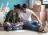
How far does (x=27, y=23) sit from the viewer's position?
1.92 m

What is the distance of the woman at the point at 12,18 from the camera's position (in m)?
1.79

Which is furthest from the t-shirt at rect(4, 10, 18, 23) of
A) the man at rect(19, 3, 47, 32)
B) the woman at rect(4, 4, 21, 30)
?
the man at rect(19, 3, 47, 32)

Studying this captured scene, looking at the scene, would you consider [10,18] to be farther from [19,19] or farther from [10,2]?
[10,2]

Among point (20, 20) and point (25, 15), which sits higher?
point (25, 15)

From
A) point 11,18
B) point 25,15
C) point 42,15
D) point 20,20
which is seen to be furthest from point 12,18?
point 42,15

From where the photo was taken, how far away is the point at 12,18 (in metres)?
1.92

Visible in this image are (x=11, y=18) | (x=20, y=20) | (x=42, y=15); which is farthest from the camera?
(x=42, y=15)

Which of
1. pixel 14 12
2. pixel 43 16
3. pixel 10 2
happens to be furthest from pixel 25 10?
pixel 10 2

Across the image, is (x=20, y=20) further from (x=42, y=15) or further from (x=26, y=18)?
(x=42, y=15)

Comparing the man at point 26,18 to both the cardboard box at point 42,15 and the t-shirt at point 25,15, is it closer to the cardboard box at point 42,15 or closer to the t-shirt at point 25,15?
the t-shirt at point 25,15

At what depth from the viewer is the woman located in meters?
1.79

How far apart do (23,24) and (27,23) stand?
105 mm

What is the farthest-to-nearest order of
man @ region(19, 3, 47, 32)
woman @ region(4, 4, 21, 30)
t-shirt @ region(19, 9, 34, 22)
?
t-shirt @ region(19, 9, 34, 22) → man @ region(19, 3, 47, 32) → woman @ region(4, 4, 21, 30)

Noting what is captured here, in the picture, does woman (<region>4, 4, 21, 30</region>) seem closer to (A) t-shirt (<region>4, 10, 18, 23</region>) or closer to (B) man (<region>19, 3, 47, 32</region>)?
(A) t-shirt (<region>4, 10, 18, 23</region>)
